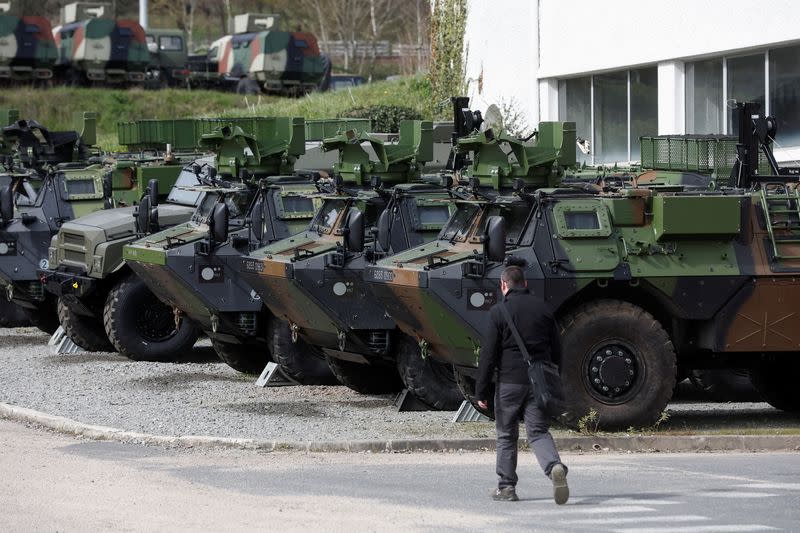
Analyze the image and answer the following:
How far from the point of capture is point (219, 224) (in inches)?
684

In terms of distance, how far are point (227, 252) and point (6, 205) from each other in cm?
548

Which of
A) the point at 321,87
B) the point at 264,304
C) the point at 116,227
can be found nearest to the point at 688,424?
the point at 264,304

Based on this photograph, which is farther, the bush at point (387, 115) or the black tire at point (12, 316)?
the bush at point (387, 115)

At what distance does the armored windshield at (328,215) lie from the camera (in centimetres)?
1642

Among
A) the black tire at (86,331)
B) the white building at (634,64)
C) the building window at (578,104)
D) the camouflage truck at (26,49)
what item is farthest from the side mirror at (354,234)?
the camouflage truck at (26,49)

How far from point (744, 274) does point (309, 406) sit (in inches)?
178

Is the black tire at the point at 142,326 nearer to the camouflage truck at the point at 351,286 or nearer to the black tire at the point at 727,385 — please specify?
the camouflage truck at the point at 351,286

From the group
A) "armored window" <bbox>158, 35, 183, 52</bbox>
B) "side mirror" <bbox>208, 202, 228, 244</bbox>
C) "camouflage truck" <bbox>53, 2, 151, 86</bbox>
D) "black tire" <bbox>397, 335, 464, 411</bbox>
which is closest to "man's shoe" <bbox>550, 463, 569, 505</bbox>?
"black tire" <bbox>397, 335, 464, 411</bbox>

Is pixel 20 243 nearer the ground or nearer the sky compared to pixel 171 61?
nearer the ground

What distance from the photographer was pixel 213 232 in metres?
17.5

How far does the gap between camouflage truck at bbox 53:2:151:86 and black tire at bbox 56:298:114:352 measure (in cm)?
2938

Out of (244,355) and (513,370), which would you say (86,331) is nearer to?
(244,355)

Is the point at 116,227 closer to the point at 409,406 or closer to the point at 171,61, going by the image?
the point at 409,406

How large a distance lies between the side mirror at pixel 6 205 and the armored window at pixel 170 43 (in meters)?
31.4
